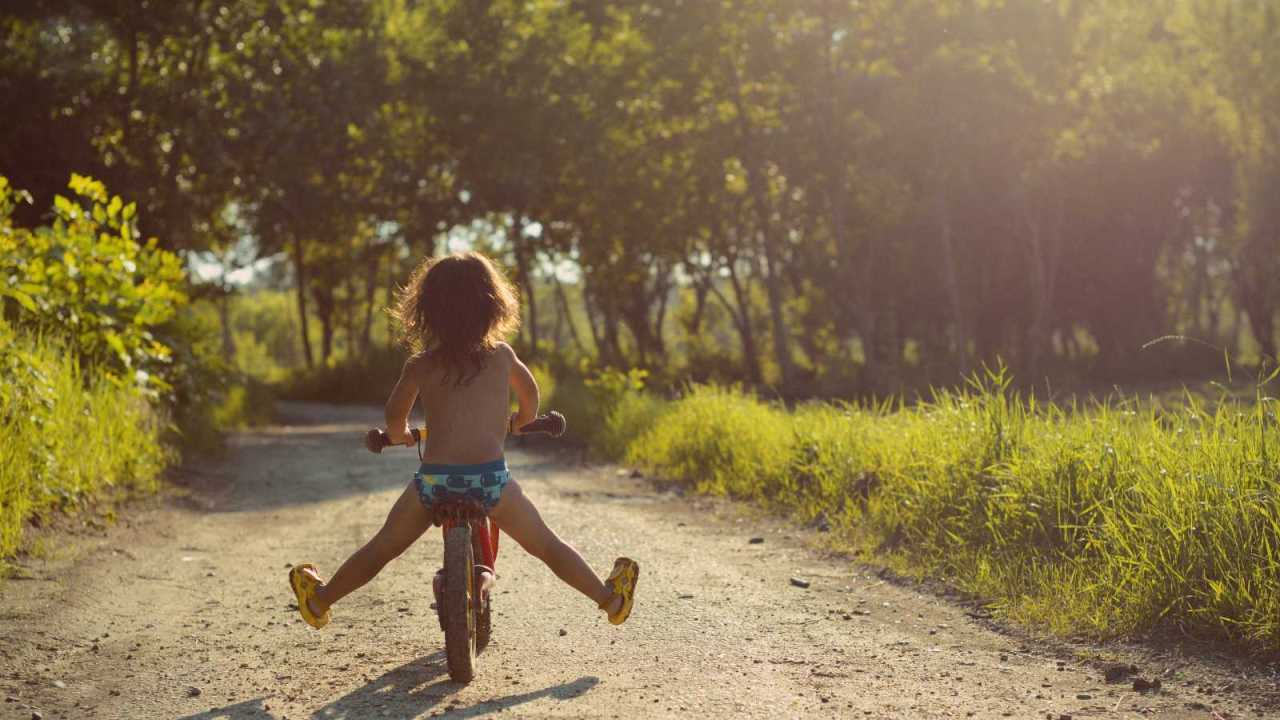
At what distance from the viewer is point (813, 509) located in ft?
30.8

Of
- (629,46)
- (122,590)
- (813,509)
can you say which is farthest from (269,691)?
(629,46)

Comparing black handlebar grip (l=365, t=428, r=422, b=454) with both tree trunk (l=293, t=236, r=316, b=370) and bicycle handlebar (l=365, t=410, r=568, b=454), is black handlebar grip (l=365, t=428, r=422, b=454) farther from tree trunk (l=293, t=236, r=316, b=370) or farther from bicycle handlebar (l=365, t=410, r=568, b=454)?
tree trunk (l=293, t=236, r=316, b=370)

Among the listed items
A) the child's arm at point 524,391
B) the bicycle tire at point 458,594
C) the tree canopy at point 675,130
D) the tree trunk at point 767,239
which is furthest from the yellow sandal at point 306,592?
the tree trunk at point 767,239

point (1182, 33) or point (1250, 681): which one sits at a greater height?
point (1182, 33)

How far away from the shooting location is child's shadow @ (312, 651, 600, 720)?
15.0ft

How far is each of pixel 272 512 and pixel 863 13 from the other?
671 inches

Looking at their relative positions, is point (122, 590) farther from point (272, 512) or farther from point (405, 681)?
point (272, 512)

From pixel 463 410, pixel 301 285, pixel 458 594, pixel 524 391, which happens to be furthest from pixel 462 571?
pixel 301 285

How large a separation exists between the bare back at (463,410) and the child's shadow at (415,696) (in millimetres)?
911

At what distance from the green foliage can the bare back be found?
6.11 meters

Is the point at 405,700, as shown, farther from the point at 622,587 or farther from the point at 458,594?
the point at 622,587

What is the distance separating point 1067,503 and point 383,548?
13.3 feet

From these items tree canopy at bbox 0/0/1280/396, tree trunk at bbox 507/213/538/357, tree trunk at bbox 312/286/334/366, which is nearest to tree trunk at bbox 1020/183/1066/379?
tree canopy at bbox 0/0/1280/396

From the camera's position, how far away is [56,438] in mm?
8805
